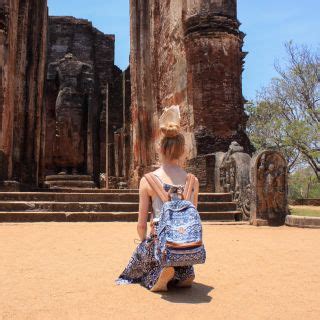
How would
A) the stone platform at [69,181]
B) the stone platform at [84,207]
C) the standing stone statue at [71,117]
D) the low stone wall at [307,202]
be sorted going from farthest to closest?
the low stone wall at [307,202]
the standing stone statue at [71,117]
the stone platform at [69,181]
the stone platform at [84,207]

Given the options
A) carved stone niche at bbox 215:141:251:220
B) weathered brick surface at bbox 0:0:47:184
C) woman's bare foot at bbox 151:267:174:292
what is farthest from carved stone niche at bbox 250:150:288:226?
weathered brick surface at bbox 0:0:47:184

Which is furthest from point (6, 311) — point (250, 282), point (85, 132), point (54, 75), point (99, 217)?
point (54, 75)

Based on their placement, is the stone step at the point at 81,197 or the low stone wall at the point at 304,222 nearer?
the low stone wall at the point at 304,222

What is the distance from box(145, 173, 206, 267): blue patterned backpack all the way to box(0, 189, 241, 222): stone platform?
5247 mm

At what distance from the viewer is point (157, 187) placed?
2.80 meters

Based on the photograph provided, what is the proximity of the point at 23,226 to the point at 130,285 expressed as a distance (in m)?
4.24

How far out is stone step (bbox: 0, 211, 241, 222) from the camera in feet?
24.6

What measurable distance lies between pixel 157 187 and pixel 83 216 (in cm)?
520

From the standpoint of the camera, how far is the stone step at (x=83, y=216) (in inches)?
296

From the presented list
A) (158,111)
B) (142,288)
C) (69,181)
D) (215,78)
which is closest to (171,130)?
(142,288)

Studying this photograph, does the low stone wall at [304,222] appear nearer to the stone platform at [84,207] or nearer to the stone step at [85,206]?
the stone platform at [84,207]

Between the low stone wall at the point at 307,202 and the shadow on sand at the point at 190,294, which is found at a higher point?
the shadow on sand at the point at 190,294

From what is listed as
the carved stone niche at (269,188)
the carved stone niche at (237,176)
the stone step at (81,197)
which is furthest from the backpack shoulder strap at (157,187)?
the stone step at (81,197)

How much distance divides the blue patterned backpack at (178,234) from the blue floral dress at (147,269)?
106 millimetres
